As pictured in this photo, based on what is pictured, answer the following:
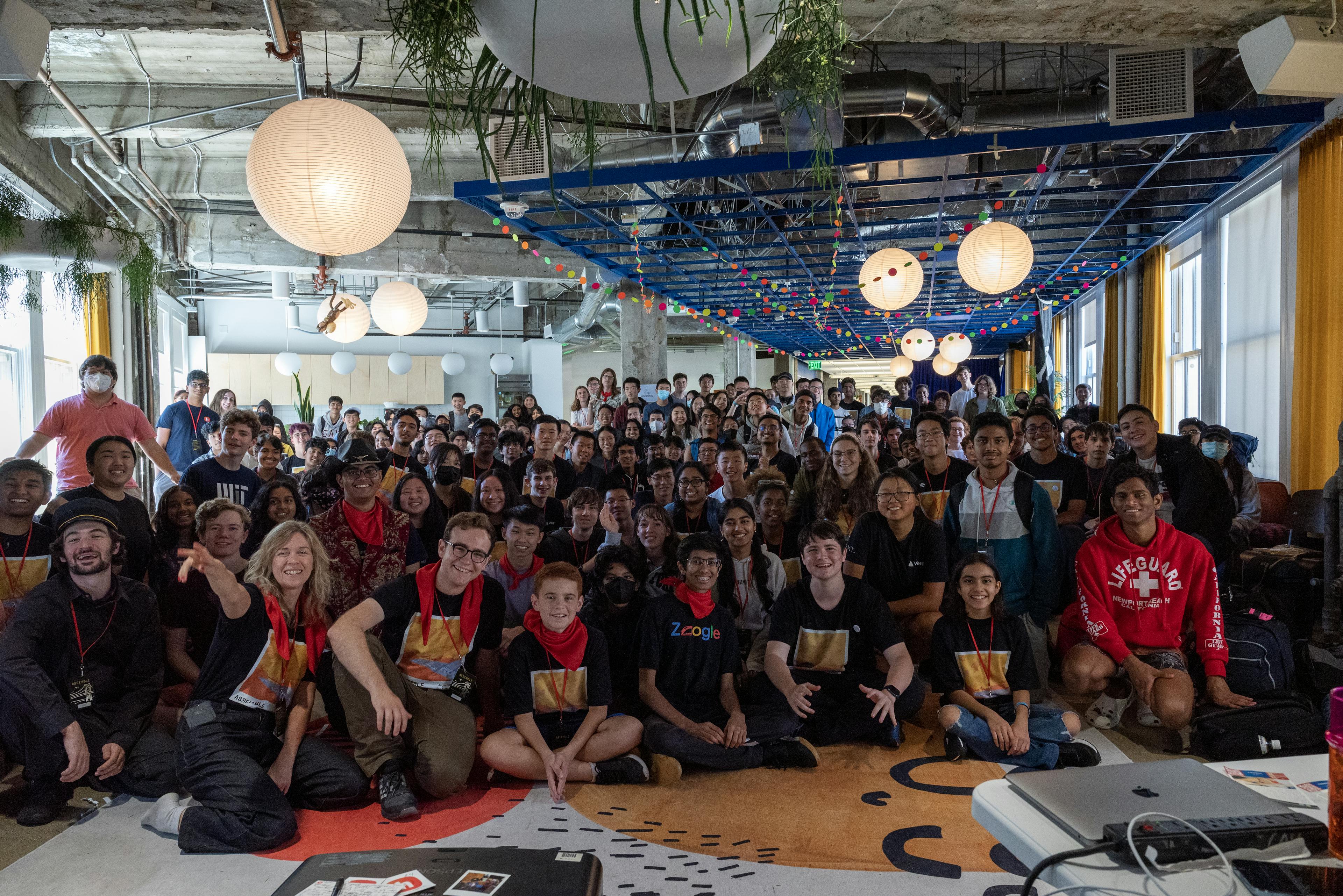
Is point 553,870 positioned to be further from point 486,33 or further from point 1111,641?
point 1111,641

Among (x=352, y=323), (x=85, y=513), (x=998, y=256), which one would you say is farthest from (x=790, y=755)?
(x=352, y=323)

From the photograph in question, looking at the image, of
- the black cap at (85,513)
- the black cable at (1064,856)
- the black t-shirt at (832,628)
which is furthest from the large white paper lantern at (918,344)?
the black cable at (1064,856)

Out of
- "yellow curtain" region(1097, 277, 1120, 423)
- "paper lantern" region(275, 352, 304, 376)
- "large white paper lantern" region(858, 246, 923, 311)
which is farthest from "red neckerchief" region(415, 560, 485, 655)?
"paper lantern" region(275, 352, 304, 376)

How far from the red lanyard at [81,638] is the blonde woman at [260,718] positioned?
360mm

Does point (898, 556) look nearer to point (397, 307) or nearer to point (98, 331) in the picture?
point (397, 307)

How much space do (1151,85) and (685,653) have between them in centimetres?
395

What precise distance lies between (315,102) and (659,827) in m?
2.38

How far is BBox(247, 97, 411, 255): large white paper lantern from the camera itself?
236cm

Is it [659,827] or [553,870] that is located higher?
[553,870]

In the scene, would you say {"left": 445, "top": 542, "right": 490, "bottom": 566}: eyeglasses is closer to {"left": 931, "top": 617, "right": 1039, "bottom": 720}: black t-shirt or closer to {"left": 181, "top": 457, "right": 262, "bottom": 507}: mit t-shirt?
{"left": 931, "top": 617, "right": 1039, "bottom": 720}: black t-shirt

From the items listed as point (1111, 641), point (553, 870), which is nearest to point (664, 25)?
point (553, 870)

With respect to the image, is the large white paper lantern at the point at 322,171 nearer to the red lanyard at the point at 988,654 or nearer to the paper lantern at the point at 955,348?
the red lanyard at the point at 988,654

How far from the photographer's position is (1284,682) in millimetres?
3424

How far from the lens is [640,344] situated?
35.8 feet
